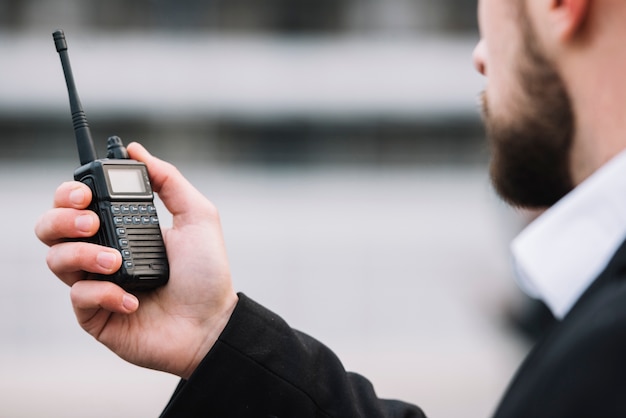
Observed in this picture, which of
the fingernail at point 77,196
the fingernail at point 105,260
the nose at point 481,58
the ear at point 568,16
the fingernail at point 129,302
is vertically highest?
the ear at point 568,16

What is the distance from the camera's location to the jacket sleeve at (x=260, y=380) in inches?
65.0

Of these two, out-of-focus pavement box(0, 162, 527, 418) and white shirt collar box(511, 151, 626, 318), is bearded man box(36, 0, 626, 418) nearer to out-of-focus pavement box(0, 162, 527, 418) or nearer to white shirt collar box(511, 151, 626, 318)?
white shirt collar box(511, 151, 626, 318)

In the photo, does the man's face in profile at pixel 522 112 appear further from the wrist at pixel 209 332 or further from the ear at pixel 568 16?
the wrist at pixel 209 332

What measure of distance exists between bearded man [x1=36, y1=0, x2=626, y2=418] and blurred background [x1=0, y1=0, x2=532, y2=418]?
12.9 meters

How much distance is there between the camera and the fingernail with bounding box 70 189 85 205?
1615 millimetres

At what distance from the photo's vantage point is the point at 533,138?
1316 millimetres

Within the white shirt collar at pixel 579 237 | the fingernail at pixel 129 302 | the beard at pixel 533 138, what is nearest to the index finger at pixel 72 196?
the fingernail at pixel 129 302

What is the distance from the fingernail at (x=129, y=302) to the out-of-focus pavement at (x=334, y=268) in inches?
361

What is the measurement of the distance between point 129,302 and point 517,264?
62 cm

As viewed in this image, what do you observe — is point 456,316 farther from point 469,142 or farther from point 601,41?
point 601,41

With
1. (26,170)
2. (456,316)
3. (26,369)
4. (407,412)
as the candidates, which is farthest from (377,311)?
(407,412)

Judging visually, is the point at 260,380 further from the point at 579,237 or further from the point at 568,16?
the point at 568,16

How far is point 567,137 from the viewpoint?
1.25 metres

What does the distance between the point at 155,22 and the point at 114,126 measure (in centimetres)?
183
